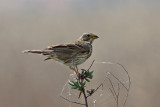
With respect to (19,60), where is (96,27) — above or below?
above

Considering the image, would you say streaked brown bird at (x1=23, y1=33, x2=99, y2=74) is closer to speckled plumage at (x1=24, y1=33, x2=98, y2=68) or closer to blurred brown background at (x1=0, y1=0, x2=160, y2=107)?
speckled plumage at (x1=24, y1=33, x2=98, y2=68)

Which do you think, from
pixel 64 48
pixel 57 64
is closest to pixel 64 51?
pixel 64 48

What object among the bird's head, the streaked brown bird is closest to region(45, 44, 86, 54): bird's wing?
the streaked brown bird

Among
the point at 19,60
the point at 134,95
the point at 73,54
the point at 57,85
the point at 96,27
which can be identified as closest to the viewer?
the point at 73,54

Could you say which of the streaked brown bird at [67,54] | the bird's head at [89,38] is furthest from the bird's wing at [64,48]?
the bird's head at [89,38]

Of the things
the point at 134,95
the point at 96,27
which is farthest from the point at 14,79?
the point at 96,27

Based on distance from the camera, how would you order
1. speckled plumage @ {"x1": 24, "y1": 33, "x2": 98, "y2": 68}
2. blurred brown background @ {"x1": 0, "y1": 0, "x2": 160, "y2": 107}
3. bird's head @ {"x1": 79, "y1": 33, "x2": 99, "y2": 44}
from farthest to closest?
blurred brown background @ {"x1": 0, "y1": 0, "x2": 160, "y2": 107} → bird's head @ {"x1": 79, "y1": 33, "x2": 99, "y2": 44} → speckled plumage @ {"x1": 24, "y1": 33, "x2": 98, "y2": 68}

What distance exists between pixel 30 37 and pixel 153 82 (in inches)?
117

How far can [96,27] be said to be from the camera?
29.5 feet

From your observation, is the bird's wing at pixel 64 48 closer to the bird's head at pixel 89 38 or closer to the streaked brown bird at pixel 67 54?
the streaked brown bird at pixel 67 54

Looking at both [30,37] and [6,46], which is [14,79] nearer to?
[6,46]

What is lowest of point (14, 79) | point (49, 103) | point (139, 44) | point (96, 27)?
point (49, 103)

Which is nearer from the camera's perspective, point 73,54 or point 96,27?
point 73,54

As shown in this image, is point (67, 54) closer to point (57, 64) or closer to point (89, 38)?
point (89, 38)
